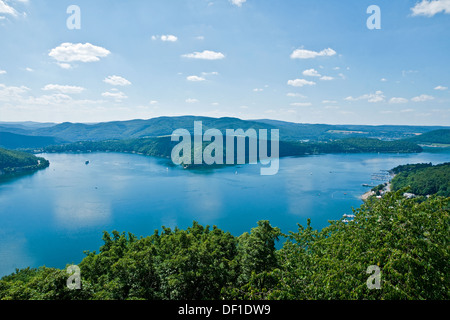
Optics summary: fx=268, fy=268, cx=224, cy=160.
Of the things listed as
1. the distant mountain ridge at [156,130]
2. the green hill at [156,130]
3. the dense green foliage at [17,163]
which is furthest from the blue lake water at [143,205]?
the green hill at [156,130]

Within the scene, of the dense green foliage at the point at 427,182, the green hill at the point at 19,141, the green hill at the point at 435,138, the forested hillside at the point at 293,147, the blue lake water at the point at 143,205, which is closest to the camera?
the blue lake water at the point at 143,205

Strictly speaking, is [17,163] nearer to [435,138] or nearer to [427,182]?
[427,182]

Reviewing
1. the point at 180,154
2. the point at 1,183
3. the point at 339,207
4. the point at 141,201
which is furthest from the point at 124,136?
the point at 339,207

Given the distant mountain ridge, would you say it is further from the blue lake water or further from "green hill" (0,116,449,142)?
the blue lake water

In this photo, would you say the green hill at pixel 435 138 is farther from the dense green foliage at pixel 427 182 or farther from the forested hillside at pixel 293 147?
the dense green foliage at pixel 427 182
